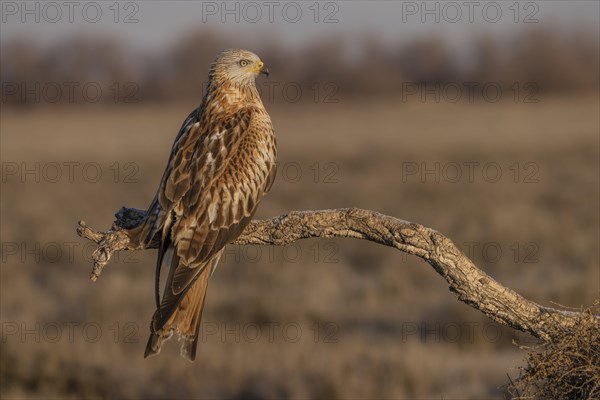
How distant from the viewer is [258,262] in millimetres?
15594

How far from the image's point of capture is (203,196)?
5.45m

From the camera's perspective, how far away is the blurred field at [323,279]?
9.75m

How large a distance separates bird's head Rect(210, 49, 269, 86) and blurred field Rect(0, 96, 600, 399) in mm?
2334

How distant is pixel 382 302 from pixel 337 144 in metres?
17.7

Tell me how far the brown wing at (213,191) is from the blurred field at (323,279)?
1.90 meters

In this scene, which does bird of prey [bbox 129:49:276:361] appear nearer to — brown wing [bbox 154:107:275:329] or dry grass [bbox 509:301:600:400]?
brown wing [bbox 154:107:275:329]

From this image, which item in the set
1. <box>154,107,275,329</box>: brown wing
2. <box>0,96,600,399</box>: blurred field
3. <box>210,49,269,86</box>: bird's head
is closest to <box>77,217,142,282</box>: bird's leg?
<box>154,107,275,329</box>: brown wing

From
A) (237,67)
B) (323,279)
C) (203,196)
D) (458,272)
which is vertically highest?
(237,67)

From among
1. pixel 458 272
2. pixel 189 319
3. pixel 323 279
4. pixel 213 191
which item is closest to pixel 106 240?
pixel 189 319

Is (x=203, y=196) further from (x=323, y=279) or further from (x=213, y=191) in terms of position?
(x=323, y=279)

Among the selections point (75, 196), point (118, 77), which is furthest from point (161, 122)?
point (75, 196)

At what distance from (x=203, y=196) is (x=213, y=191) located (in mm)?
86

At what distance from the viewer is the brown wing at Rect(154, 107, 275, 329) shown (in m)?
5.18

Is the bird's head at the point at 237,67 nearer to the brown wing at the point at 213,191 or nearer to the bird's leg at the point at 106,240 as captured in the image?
the brown wing at the point at 213,191
